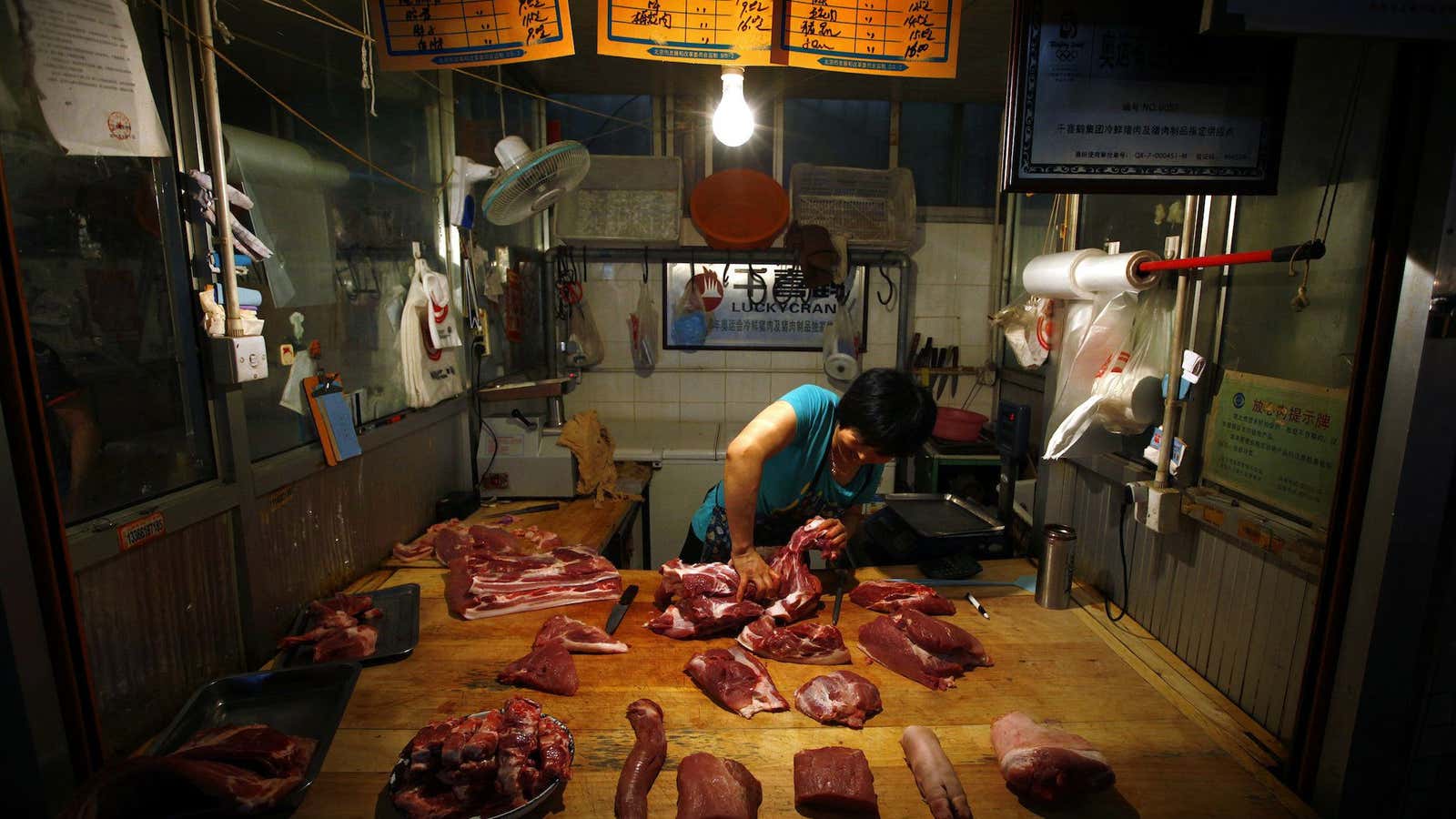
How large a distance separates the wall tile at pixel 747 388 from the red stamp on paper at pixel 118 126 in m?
4.21

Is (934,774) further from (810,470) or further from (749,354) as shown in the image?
(749,354)

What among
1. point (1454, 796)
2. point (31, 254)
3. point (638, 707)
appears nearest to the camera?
point (31, 254)

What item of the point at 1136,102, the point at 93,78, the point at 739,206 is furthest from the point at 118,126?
the point at 739,206

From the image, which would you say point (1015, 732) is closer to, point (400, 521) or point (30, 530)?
point (30, 530)

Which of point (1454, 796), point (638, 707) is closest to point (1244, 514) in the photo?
point (1454, 796)

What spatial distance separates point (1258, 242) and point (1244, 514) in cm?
82

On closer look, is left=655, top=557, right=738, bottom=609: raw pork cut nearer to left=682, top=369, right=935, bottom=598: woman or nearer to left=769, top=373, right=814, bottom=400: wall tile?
left=682, top=369, right=935, bottom=598: woman

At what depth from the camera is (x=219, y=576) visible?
214 centimetres

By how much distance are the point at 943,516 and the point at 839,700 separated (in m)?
1.53

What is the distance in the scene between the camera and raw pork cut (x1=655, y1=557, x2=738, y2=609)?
259 centimetres

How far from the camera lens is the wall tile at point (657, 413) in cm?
568

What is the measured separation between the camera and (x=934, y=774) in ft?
5.64

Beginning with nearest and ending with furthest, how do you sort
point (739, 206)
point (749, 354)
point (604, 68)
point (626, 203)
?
point (604, 68) < point (739, 206) < point (626, 203) < point (749, 354)

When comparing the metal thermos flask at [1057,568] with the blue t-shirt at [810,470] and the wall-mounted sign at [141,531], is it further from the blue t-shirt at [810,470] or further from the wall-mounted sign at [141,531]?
the wall-mounted sign at [141,531]
